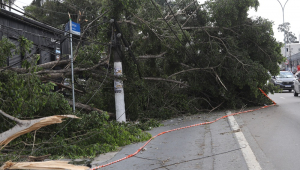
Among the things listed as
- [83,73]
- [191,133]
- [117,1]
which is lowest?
[191,133]

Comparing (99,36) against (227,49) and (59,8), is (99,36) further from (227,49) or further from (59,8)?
(59,8)

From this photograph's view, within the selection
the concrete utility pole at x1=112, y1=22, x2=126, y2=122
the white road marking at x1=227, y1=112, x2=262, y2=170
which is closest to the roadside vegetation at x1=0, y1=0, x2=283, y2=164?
the concrete utility pole at x1=112, y1=22, x2=126, y2=122

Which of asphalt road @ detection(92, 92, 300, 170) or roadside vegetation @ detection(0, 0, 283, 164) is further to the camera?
roadside vegetation @ detection(0, 0, 283, 164)

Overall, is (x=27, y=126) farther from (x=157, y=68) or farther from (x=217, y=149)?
(x=157, y=68)

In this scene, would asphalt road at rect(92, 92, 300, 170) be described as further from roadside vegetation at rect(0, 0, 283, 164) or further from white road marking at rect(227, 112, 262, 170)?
roadside vegetation at rect(0, 0, 283, 164)

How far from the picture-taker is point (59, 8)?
28219mm

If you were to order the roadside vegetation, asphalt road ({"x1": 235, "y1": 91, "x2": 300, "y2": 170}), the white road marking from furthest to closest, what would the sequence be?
the roadside vegetation
asphalt road ({"x1": 235, "y1": 91, "x2": 300, "y2": 170})
the white road marking

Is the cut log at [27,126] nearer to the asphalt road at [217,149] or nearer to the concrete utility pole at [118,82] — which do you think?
the asphalt road at [217,149]

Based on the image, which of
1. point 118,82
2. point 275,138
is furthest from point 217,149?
point 118,82

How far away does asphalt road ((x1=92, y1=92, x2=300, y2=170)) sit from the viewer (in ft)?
20.5

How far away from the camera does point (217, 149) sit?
756 centimetres

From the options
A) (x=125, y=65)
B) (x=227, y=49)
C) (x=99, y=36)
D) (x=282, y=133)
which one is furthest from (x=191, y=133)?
(x=227, y=49)

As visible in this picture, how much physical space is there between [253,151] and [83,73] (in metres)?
7.23

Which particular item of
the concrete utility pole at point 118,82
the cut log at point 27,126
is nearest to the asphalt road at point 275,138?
the cut log at point 27,126
